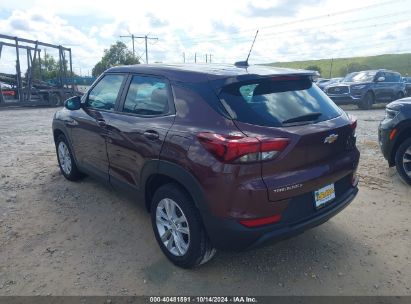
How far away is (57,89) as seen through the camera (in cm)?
2073

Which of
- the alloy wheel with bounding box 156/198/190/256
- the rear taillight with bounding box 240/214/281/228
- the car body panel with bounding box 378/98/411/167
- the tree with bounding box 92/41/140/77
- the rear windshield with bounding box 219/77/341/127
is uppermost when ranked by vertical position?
the tree with bounding box 92/41/140/77

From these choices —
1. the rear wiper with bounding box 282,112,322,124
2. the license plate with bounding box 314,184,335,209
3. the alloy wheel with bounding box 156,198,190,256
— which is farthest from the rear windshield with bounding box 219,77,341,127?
the alloy wheel with bounding box 156,198,190,256

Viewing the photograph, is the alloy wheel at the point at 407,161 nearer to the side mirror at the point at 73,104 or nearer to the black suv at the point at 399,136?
the black suv at the point at 399,136

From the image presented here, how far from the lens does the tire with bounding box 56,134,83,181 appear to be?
5.28 metres

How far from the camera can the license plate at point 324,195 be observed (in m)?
2.99

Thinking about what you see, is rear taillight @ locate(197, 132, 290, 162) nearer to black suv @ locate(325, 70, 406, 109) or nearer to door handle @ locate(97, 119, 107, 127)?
door handle @ locate(97, 119, 107, 127)

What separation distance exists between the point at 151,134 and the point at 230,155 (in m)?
0.94

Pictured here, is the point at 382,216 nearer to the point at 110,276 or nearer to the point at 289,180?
the point at 289,180

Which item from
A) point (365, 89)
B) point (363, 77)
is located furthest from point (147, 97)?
point (363, 77)

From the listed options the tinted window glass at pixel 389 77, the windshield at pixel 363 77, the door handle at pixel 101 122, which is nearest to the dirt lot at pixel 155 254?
the door handle at pixel 101 122

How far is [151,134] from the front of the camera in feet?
10.7

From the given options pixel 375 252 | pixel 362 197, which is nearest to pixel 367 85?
pixel 362 197

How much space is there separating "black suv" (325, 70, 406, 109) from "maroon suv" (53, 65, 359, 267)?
1329cm

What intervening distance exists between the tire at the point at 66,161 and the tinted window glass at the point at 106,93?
1037 mm
